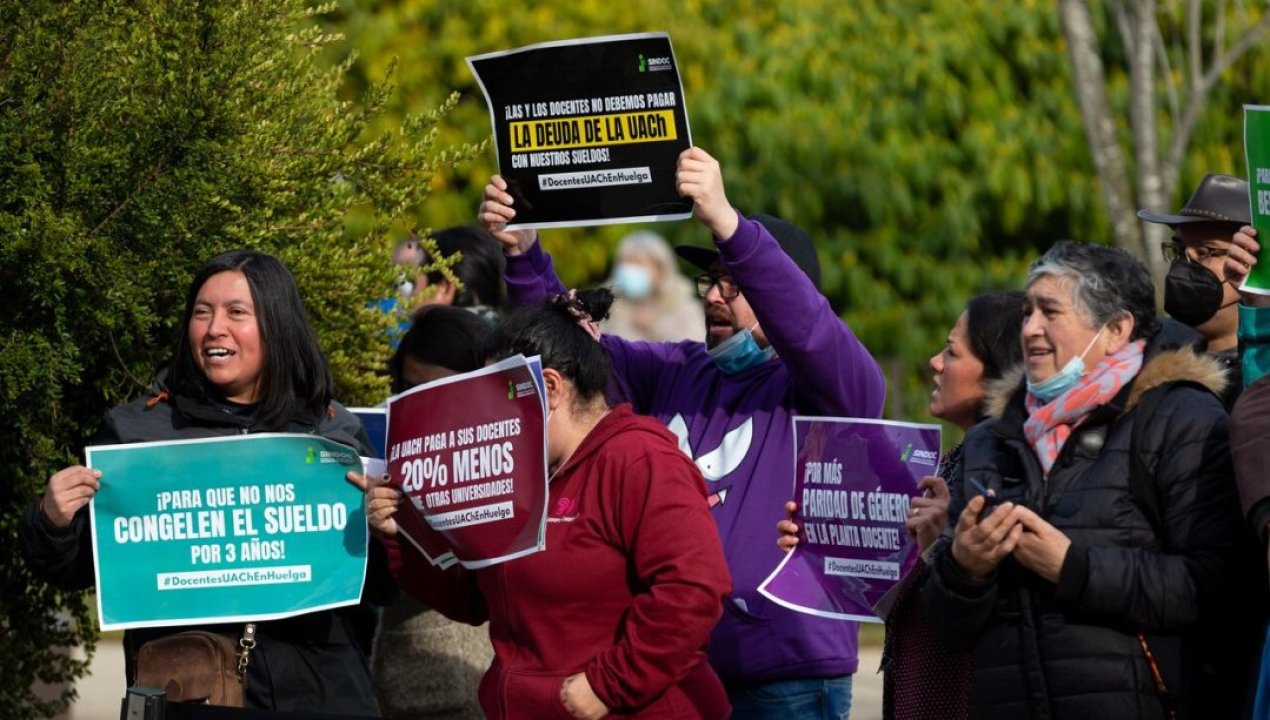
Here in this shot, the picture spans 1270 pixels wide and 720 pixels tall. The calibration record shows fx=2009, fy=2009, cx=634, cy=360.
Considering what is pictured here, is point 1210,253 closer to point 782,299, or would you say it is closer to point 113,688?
point 782,299

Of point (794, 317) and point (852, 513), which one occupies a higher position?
point (794, 317)

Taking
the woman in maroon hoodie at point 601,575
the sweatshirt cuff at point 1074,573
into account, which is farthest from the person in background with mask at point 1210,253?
the woman in maroon hoodie at point 601,575

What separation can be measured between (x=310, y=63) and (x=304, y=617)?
7.07 ft

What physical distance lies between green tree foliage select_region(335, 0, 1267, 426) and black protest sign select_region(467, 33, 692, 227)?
978cm

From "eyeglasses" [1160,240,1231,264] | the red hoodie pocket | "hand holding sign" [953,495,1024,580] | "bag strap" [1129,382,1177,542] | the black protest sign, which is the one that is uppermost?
the black protest sign

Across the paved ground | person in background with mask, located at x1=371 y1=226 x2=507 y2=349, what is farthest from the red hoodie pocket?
the paved ground

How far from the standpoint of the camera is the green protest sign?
15.5 ft

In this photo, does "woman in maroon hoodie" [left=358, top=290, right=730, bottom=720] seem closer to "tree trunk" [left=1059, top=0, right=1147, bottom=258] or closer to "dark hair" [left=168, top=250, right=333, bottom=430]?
"dark hair" [left=168, top=250, right=333, bottom=430]

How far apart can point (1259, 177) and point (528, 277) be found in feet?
6.87

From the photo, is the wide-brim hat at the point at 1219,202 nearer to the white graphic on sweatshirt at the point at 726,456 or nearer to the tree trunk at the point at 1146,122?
the white graphic on sweatshirt at the point at 726,456

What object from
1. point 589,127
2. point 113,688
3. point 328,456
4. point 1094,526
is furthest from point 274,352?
point 113,688

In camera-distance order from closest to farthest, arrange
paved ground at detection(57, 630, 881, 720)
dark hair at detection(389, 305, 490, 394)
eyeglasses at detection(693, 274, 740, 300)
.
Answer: eyeglasses at detection(693, 274, 740, 300), dark hair at detection(389, 305, 490, 394), paved ground at detection(57, 630, 881, 720)

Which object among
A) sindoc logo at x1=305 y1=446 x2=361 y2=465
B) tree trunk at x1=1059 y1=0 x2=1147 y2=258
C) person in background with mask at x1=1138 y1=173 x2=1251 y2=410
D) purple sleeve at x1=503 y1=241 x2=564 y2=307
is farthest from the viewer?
tree trunk at x1=1059 y1=0 x2=1147 y2=258

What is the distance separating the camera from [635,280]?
43.2ft
